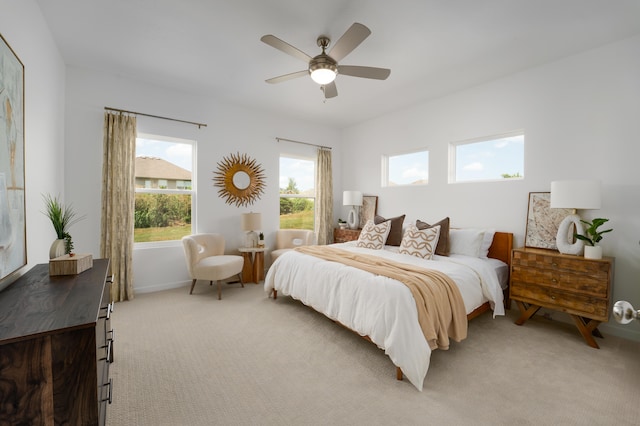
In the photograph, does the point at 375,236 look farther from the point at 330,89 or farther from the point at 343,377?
the point at 343,377

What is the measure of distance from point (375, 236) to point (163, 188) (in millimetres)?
3232

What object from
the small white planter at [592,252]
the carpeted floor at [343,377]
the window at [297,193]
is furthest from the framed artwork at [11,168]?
the small white planter at [592,252]

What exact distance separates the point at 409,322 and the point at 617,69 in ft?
11.0

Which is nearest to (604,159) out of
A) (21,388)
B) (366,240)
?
(366,240)

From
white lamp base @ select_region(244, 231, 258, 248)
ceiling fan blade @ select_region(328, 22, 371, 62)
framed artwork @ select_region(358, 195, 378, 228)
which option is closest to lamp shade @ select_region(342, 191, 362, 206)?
framed artwork @ select_region(358, 195, 378, 228)

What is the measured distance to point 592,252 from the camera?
8.60 feet

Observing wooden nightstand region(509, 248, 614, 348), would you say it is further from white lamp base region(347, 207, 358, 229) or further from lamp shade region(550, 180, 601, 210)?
white lamp base region(347, 207, 358, 229)

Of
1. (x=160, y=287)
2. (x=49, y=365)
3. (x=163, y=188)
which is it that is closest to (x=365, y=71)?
(x=49, y=365)

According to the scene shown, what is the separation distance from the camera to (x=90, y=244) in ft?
11.7

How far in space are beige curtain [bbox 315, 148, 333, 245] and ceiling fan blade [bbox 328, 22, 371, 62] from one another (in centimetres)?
317

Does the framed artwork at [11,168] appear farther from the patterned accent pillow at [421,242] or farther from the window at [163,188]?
the patterned accent pillow at [421,242]

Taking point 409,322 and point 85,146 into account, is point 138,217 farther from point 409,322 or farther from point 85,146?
point 409,322

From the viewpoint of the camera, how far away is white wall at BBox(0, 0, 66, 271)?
1.90 meters

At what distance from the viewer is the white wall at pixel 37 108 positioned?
1904mm
